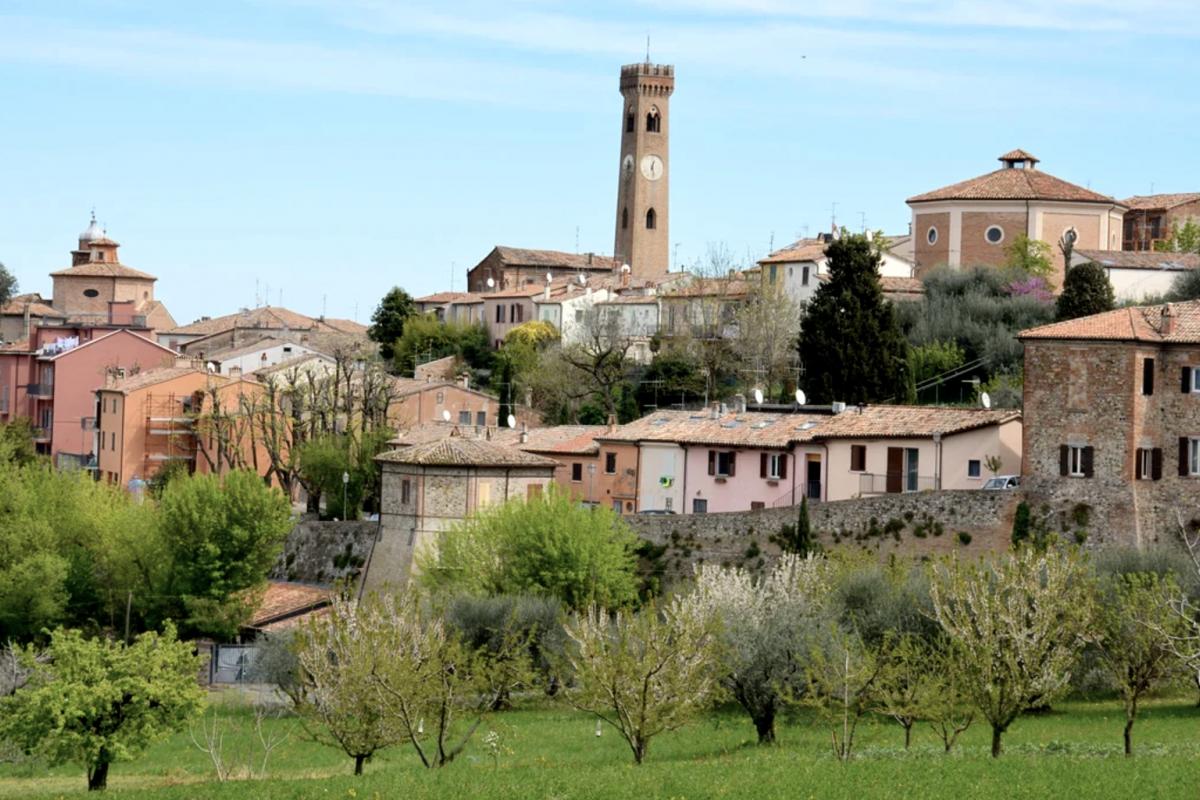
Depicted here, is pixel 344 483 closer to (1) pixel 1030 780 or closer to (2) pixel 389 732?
(2) pixel 389 732

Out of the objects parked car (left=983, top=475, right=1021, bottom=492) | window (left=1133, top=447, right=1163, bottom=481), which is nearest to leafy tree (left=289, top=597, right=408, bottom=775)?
parked car (left=983, top=475, right=1021, bottom=492)

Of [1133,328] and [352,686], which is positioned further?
[1133,328]

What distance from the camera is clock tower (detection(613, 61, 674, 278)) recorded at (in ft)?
392

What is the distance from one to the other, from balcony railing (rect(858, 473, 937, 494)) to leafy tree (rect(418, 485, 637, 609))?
229 inches

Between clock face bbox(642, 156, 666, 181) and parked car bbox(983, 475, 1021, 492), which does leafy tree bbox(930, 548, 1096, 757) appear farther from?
clock face bbox(642, 156, 666, 181)

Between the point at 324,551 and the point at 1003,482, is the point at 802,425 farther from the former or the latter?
the point at 324,551

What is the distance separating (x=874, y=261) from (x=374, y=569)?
16809mm

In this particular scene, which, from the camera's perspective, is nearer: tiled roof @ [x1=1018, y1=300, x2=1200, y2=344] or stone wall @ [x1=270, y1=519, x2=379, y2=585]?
tiled roof @ [x1=1018, y1=300, x2=1200, y2=344]

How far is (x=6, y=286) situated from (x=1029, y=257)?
62.0 meters

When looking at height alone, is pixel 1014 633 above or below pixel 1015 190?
below

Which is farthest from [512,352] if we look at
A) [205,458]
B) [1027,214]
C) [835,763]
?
[835,763]

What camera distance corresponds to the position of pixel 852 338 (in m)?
62.2

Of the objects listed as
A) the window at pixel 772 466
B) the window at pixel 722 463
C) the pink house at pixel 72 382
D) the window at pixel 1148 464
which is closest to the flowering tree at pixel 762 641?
the window at pixel 1148 464

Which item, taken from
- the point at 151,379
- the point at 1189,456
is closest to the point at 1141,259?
the point at 1189,456
